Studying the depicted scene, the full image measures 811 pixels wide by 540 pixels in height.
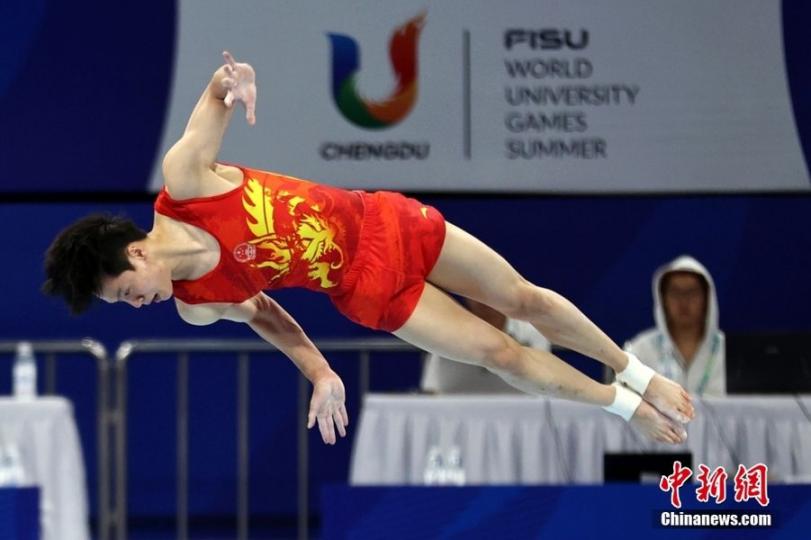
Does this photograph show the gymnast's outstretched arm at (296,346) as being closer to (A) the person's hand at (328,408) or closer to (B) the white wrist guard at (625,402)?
(A) the person's hand at (328,408)

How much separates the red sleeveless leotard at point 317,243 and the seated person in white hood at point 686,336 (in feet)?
8.19

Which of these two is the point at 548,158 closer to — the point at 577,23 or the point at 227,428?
the point at 577,23

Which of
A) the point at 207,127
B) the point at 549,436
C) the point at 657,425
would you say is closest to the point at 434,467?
the point at 549,436

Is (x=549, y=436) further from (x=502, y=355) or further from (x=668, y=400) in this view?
(x=502, y=355)

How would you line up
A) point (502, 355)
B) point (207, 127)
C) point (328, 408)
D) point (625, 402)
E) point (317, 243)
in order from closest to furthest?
point (207, 127), point (328, 408), point (317, 243), point (502, 355), point (625, 402)

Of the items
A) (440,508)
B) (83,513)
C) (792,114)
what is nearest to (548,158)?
(792,114)

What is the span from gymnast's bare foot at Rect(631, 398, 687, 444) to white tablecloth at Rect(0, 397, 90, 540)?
2.89m

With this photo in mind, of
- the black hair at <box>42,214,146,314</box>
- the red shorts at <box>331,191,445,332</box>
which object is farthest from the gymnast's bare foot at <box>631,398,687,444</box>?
the black hair at <box>42,214,146,314</box>

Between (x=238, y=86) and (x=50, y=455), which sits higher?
(x=238, y=86)

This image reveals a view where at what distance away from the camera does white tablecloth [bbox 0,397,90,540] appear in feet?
24.8

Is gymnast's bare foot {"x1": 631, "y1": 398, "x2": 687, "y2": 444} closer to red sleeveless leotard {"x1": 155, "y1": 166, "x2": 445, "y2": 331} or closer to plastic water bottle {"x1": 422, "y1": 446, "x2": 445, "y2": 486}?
red sleeveless leotard {"x1": 155, "y1": 166, "x2": 445, "y2": 331}

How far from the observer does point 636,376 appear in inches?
244

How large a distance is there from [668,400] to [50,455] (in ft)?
10.1

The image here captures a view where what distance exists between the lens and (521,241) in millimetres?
9898
